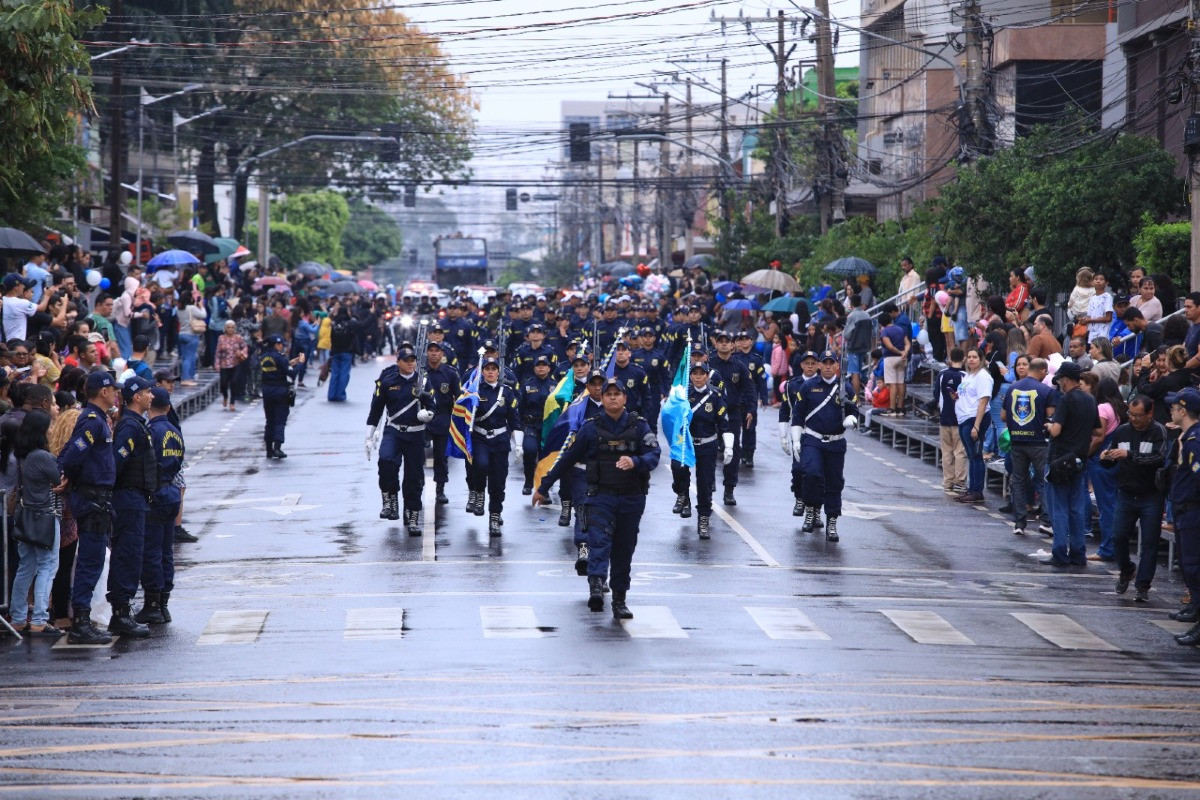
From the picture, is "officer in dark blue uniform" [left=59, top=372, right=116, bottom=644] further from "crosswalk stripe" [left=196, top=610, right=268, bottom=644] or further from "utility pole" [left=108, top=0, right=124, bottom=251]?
"utility pole" [left=108, top=0, right=124, bottom=251]

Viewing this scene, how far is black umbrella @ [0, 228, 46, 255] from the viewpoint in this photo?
1088 inches

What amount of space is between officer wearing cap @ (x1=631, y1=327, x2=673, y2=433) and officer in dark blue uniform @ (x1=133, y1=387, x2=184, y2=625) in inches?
381

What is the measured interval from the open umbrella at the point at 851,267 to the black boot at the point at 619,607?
79.5 ft

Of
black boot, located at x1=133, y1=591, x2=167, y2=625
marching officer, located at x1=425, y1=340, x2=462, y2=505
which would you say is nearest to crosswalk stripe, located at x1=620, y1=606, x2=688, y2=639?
black boot, located at x1=133, y1=591, x2=167, y2=625

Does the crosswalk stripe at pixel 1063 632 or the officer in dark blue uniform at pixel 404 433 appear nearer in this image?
the crosswalk stripe at pixel 1063 632

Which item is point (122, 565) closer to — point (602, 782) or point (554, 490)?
point (602, 782)

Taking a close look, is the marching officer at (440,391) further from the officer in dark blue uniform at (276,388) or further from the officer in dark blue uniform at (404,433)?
the officer in dark blue uniform at (276,388)

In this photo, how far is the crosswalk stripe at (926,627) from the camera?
1435cm

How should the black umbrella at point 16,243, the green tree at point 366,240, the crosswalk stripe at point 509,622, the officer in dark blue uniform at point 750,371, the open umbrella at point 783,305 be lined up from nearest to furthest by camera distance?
the crosswalk stripe at point 509,622, the officer in dark blue uniform at point 750,371, the black umbrella at point 16,243, the open umbrella at point 783,305, the green tree at point 366,240

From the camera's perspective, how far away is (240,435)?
31141 mm

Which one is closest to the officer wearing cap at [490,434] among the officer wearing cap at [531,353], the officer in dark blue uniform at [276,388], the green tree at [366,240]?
the officer wearing cap at [531,353]

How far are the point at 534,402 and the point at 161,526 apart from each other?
7667 mm

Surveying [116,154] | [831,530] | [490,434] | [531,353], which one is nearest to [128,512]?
[490,434]

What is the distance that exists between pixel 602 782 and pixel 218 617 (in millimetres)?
6536
